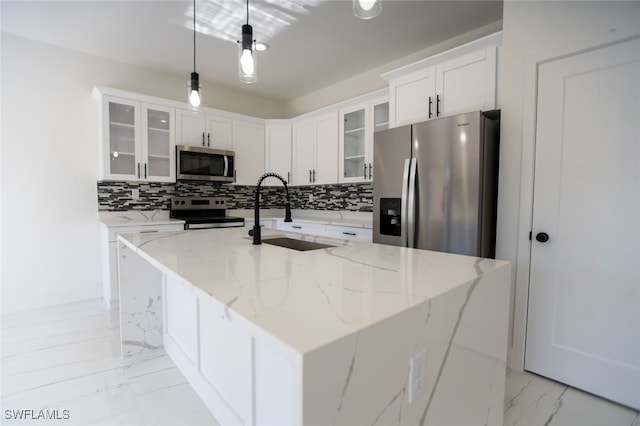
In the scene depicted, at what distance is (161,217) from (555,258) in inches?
151

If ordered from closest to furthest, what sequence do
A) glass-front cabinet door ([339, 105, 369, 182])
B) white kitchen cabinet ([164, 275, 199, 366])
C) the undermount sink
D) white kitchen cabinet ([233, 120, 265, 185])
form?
white kitchen cabinet ([164, 275, 199, 366]) → the undermount sink → glass-front cabinet door ([339, 105, 369, 182]) → white kitchen cabinet ([233, 120, 265, 185])

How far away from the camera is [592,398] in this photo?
70.2 inches

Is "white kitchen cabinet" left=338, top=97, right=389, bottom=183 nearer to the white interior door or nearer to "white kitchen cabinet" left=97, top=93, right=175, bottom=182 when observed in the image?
the white interior door

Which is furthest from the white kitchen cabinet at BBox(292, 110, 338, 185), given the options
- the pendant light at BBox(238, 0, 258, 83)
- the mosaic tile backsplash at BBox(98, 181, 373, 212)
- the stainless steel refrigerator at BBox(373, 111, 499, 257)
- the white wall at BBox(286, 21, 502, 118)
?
the pendant light at BBox(238, 0, 258, 83)

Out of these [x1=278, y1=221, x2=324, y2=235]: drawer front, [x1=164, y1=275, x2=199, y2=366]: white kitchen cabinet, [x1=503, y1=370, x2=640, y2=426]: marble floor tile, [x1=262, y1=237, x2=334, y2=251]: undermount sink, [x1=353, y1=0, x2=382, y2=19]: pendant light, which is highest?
[x1=353, y1=0, x2=382, y2=19]: pendant light

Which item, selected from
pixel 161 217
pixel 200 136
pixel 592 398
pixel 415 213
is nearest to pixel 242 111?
pixel 200 136

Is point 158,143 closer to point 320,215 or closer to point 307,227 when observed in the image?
point 307,227

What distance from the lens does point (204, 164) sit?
12.4ft

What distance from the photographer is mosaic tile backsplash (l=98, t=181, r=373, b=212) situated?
11.6 ft

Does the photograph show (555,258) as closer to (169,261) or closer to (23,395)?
(169,261)

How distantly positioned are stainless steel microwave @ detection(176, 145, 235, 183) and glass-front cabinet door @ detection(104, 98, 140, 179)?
0.44 meters

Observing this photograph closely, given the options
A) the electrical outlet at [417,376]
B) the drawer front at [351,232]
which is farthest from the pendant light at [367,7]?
the drawer front at [351,232]

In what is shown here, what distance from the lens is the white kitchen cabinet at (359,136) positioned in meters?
3.35

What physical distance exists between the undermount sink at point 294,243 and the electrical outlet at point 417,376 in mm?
1073
